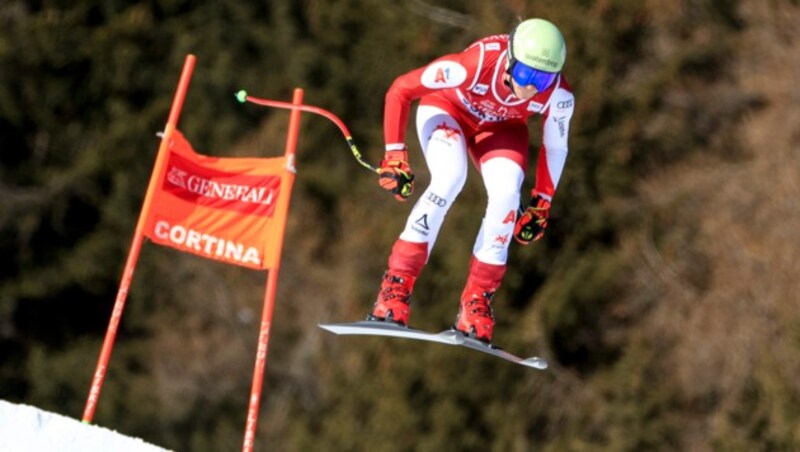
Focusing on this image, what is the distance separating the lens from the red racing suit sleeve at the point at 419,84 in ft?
36.0

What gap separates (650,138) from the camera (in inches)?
1121

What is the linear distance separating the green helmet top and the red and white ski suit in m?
0.27

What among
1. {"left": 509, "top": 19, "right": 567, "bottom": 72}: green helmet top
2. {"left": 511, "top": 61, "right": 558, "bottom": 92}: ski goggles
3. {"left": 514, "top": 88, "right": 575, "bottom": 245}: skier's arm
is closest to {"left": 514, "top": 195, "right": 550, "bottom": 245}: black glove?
{"left": 514, "top": 88, "right": 575, "bottom": 245}: skier's arm

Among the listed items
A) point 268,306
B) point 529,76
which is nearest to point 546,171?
point 529,76

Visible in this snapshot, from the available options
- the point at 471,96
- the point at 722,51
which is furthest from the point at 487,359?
the point at 471,96

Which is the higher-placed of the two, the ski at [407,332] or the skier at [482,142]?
the skier at [482,142]

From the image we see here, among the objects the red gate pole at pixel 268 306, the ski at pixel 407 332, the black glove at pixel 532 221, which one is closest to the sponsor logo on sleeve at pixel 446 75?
the black glove at pixel 532 221

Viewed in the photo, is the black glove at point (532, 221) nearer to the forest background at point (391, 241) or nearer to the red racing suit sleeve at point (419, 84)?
the red racing suit sleeve at point (419, 84)

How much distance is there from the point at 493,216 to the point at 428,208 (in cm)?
38

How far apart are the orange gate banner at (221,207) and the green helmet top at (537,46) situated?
133 inches

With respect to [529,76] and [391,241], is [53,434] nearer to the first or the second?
[529,76]

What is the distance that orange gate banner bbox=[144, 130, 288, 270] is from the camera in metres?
13.8

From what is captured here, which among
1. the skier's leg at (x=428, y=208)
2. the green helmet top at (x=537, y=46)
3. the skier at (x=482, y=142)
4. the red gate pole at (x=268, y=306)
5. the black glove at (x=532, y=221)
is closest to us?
the green helmet top at (x=537, y=46)

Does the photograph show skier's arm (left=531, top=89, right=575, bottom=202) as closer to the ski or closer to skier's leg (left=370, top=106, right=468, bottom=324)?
Answer: skier's leg (left=370, top=106, right=468, bottom=324)
